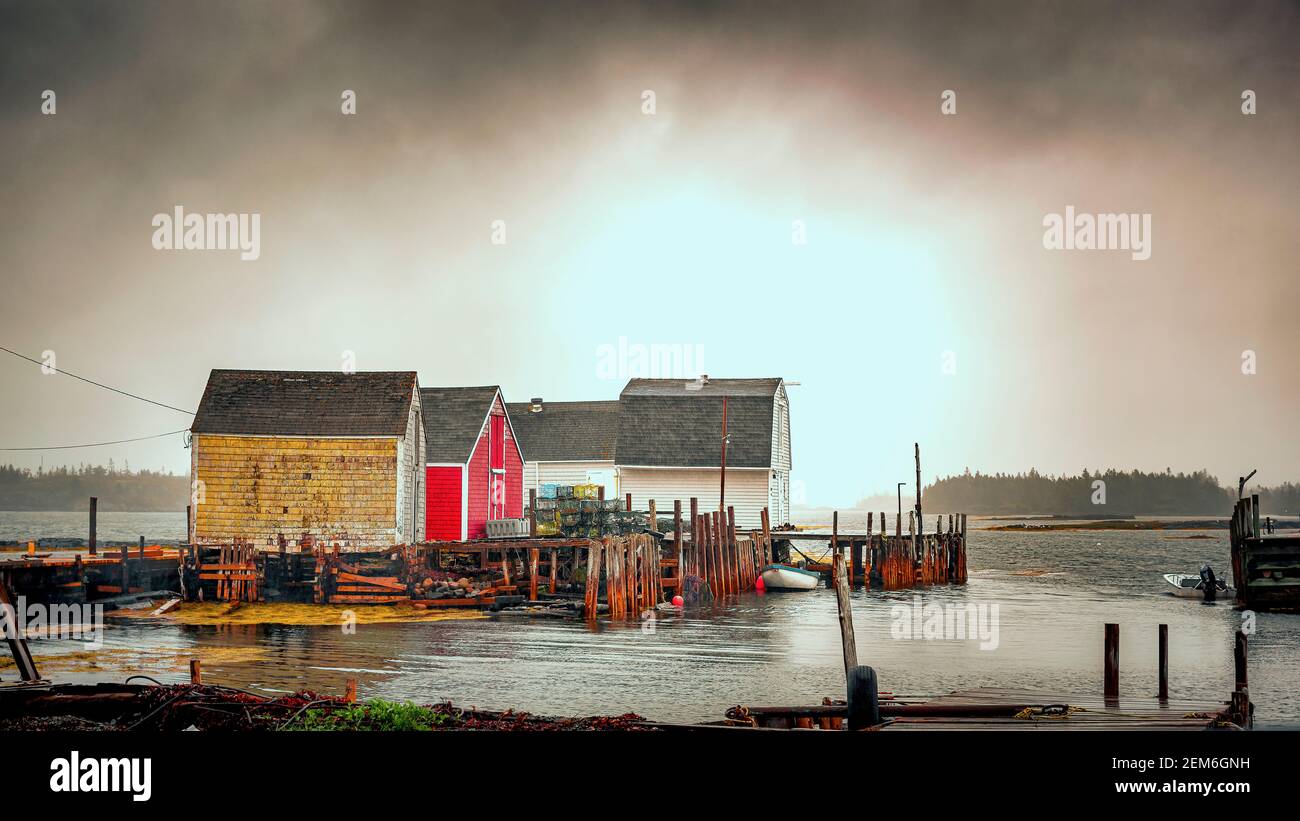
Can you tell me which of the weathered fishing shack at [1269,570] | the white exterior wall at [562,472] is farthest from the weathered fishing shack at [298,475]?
the weathered fishing shack at [1269,570]

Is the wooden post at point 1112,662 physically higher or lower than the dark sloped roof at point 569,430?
lower

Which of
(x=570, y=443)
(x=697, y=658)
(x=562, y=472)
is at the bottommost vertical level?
(x=697, y=658)

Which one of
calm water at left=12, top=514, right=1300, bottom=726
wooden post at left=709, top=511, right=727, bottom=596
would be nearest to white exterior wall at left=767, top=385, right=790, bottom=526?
wooden post at left=709, top=511, right=727, bottom=596

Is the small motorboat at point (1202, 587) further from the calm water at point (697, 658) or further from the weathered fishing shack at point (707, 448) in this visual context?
the weathered fishing shack at point (707, 448)

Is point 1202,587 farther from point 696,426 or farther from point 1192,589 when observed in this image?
point 696,426

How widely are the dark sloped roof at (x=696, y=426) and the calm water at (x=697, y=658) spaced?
13519 millimetres

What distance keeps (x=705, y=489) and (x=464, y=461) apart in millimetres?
14923

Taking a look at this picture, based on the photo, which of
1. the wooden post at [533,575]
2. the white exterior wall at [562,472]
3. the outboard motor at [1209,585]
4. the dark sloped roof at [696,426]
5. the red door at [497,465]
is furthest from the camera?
the white exterior wall at [562,472]

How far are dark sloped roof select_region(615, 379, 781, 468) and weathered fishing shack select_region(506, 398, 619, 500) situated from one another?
238cm

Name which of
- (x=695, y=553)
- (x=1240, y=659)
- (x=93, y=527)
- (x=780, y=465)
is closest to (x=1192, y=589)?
(x=780, y=465)

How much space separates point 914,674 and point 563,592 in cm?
1705

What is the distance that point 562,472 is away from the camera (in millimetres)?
59438

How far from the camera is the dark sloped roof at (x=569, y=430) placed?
59.3 m
